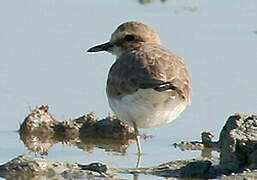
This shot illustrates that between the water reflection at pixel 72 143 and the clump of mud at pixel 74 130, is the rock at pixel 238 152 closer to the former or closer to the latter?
the water reflection at pixel 72 143

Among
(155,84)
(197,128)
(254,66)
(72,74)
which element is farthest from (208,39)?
(155,84)

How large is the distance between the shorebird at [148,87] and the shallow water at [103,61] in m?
0.42

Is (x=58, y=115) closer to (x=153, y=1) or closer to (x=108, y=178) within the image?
(x=108, y=178)

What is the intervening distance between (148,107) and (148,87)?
0.80 ft

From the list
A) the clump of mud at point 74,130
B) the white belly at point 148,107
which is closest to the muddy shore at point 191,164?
the clump of mud at point 74,130

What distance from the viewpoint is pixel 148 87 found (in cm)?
927

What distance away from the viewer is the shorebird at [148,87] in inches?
367

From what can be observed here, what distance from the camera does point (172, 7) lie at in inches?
622

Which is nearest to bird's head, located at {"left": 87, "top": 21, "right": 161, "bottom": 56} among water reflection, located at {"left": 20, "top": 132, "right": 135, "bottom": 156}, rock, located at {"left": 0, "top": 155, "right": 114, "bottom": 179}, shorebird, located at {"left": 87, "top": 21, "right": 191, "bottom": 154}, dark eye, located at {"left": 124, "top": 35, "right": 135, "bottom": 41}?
dark eye, located at {"left": 124, "top": 35, "right": 135, "bottom": 41}

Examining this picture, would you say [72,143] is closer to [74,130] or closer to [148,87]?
[74,130]

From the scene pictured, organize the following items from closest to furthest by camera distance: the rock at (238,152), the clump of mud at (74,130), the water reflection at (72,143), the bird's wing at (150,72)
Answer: the rock at (238,152)
the bird's wing at (150,72)
the water reflection at (72,143)
the clump of mud at (74,130)

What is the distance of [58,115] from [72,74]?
1222 mm

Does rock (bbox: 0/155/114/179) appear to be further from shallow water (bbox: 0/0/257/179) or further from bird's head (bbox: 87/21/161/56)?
bird's head (bbox: 87/21/161/56)

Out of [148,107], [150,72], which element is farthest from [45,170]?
[150,72]
